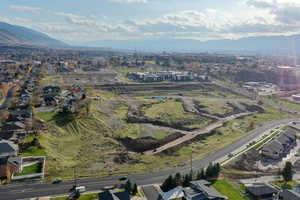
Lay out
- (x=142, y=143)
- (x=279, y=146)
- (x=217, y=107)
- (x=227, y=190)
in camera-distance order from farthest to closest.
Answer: (x=217, y=107) → (x=142, y=143) → (x=279, y=146) → (x=227, y=190)

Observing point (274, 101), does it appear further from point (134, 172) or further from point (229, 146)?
point (134, 172)

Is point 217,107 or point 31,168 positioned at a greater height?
point 217,107

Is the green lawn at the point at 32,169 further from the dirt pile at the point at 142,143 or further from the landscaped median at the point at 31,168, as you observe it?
the dirt pile at the point at 142,143

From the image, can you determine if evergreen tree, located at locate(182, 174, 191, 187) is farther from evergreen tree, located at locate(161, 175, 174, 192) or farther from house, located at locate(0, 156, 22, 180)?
house, located at locate(0, 156, 22, 180)

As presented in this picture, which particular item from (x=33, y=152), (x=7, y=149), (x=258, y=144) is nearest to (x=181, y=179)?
(x=258, y=144)

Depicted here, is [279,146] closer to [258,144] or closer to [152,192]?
[258,144]

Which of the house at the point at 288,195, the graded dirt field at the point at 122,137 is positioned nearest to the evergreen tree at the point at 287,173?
the house at the point at 288,195
